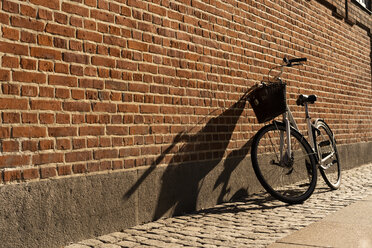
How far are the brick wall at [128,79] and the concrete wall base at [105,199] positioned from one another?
0.09 m

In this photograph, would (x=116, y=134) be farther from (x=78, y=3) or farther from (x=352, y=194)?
(x=352, y=194)

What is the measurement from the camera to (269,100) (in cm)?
484

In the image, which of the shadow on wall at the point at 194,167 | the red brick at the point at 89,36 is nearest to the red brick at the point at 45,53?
the red brick at the point at 89,36

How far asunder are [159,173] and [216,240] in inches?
37.2

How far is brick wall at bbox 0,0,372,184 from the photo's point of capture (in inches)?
119

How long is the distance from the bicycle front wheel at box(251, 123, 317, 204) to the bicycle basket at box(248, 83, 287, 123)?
145 mm

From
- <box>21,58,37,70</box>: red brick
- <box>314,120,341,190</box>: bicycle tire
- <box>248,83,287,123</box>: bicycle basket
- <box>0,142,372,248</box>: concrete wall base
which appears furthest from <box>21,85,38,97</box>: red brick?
<box>314,120,341,190</box>: bicycle tire

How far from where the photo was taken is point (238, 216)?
165 inches

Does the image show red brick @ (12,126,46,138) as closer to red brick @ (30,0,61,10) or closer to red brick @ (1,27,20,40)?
red brick @ (1,27,20,40)

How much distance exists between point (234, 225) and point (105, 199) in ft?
3.57

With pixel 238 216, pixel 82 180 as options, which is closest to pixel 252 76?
pixel 238 216

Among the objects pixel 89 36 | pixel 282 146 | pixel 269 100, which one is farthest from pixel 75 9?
pixel 282 146

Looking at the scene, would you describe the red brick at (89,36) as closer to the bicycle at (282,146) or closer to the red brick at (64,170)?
the red brick at (64,170)

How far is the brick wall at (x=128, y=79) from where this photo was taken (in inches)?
119
